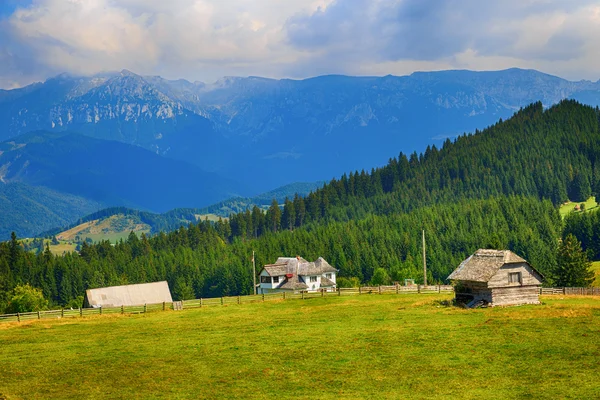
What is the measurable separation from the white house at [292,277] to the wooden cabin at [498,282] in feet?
169

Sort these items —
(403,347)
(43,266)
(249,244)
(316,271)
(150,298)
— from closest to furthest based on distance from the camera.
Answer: (403,347), (150,298), (316,271), (43,266), (249,244)

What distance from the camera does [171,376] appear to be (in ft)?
149

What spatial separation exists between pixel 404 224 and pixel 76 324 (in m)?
124

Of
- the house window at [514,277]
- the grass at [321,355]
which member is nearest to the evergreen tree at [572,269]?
the grass at [321,355]

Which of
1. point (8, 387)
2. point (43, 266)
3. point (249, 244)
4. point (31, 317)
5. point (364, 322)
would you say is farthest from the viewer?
point (249, 244)

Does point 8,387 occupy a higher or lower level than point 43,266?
lower

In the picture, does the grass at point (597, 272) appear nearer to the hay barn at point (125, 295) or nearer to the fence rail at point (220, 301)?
the fence rail at point (220, 301)

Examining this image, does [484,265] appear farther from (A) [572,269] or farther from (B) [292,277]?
(B) [292,277]

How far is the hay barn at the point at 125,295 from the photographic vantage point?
10388cm

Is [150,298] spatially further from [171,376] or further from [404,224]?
[404,224]

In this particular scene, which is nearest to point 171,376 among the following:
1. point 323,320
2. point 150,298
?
point 323,320

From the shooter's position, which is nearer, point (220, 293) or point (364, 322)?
point (364, 322)

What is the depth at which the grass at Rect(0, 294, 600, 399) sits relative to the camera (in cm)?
4119

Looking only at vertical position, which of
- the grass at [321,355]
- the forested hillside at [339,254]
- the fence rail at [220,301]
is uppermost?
the forested hillside at [339,254]
